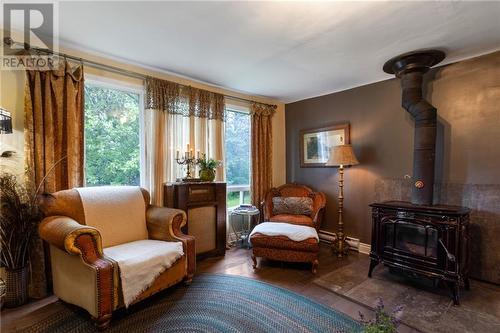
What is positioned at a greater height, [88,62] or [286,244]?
[88,62]

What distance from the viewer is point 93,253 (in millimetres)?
1833

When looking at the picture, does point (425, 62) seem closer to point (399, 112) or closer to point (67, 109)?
point (399, 112)

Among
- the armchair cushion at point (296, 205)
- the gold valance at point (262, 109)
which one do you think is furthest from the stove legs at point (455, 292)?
the gold valance at point (262, 109)

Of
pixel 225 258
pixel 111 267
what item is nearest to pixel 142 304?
pixel 111 267

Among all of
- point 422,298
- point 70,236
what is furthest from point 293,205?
point 70,236

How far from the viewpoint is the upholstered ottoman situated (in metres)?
2.66

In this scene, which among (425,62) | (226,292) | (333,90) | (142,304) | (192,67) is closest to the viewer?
(142,304)

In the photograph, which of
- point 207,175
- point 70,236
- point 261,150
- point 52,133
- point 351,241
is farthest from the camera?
point 261,150

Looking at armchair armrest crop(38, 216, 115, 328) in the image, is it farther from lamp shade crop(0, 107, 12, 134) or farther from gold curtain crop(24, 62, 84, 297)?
lamp shade crop(0, 107, 12, 134)

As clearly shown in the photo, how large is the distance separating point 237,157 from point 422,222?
2512 millimetres

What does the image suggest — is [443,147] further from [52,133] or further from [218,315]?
[52,133]

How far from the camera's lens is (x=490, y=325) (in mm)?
1819

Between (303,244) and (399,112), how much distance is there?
2026 millimetres

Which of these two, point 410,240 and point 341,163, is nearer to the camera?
point 410,240
